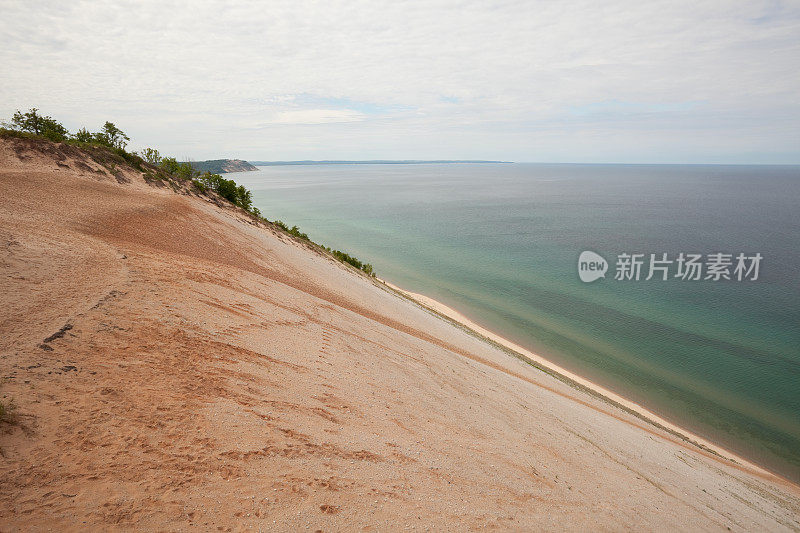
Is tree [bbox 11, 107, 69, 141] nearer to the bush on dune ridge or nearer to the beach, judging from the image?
the bush on dune ridge

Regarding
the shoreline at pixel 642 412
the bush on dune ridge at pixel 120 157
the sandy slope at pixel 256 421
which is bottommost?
the shoreline at pixel 642 412

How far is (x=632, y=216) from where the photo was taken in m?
82.5

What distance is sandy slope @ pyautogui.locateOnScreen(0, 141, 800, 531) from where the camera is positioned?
16.8ft

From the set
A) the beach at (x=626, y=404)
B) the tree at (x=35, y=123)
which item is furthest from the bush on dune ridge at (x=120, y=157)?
the beach at (x=626, y=404)

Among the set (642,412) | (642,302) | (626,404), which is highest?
(642,302)

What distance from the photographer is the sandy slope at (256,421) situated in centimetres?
512

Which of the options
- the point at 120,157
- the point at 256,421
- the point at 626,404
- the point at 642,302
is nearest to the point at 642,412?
the point at 626,404

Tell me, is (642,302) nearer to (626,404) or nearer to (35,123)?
(626,404)

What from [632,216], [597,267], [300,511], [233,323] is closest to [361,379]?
[233,323]

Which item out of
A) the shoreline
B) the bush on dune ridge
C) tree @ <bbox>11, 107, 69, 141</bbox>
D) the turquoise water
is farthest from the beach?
tree @ <bbox>11, 107, 69, 141</bbox>

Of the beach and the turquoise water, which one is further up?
the turquoise water

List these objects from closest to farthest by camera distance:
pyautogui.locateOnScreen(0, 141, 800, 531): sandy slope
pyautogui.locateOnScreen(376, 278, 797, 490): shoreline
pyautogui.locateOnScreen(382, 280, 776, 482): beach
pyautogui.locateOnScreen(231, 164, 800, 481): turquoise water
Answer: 1. pyautogui.locateOnScreen(0, 141, 800, 531): sandy slope
2. pyautogui.locateOnScreen(376, 278, 797, 490): shoreline
3. pyautogui.locateOnScreen(382, 280, 776, 482): beach
4. pyautogui.locateOnScreen(231, 164, 800, 481): turquoise water

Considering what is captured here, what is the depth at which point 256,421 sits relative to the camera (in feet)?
22.1

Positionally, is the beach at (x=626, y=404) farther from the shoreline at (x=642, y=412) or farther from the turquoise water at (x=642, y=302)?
the turquoise water at (x=642, y=302)
